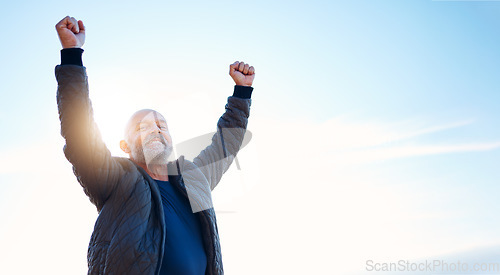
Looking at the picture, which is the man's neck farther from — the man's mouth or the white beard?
the man's mouth

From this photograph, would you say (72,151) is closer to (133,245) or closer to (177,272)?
(133,245)

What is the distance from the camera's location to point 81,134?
3133 mm

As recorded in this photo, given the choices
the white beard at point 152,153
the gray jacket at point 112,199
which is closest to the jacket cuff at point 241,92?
the white beard at point 152,153

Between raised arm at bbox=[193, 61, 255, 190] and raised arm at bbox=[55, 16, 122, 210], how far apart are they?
100 cm

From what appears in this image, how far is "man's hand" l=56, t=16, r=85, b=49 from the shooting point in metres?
3.25

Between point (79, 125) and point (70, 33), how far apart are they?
1.89ft

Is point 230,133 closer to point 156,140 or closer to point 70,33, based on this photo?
point 156,140

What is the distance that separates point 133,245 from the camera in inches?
120

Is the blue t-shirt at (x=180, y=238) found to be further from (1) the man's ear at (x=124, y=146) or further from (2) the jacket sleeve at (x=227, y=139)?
(2) the jacket sleeve at (x=227, y=139)

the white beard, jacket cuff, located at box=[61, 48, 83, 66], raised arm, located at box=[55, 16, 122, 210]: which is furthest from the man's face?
jacket cuff, located at box=[61, 48, 83, 66]

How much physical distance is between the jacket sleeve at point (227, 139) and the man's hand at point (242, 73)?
14 cm

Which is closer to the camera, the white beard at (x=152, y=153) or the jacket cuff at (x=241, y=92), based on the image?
the white beard at (x=152, y=153)

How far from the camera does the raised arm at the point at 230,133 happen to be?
4.21 metres

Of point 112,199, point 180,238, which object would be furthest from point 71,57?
point 180,238
